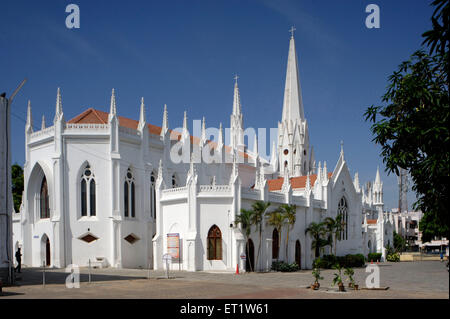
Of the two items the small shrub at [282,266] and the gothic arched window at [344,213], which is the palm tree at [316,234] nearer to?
the small shrub at [282,266]

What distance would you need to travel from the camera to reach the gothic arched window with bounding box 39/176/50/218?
41.2 m

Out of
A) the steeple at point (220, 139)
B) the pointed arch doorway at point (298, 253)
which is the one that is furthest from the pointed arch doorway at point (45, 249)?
the pointed arch doorway at point (298, 253)

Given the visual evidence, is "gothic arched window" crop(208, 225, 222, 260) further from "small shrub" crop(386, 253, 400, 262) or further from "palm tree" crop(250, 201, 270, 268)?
"small shrub" crop(386, 253, 400, 262)

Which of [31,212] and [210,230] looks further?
[31,212]

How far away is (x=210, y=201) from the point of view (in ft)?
117

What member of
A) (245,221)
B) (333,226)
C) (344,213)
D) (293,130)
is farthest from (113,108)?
(293,130)

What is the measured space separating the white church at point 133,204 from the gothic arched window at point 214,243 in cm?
7

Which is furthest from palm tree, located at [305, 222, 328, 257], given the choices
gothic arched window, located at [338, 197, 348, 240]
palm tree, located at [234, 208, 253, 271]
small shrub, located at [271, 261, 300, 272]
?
palm tree, located at [234, 208, 253, 271]

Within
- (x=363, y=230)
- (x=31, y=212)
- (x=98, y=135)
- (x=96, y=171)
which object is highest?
(x=98, y=135)

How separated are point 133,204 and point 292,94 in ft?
109

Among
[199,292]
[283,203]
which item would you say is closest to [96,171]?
[283,203]

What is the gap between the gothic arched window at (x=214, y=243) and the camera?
35.6 metres
